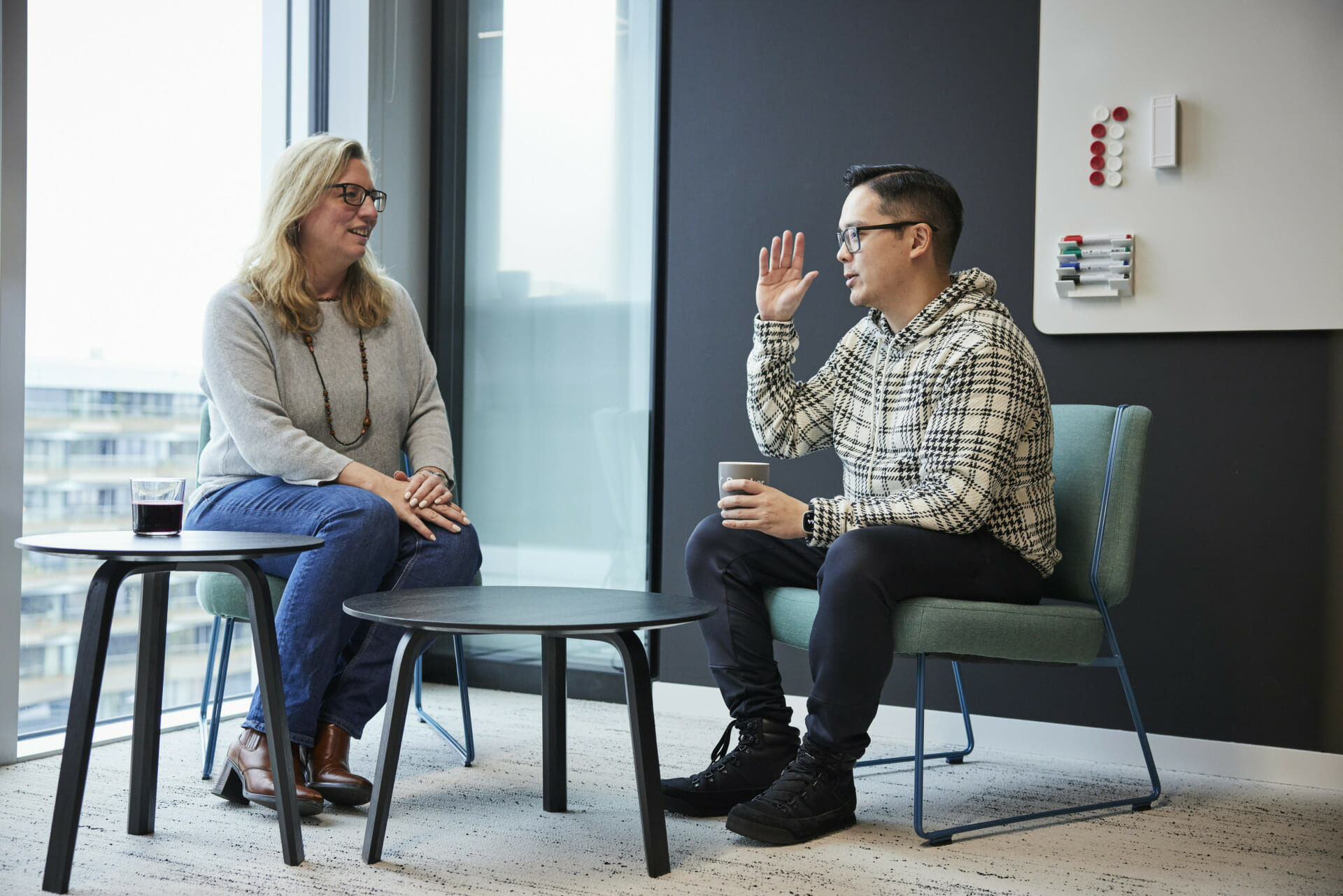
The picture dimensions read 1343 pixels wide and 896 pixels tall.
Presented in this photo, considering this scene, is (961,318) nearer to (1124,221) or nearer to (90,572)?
(1124,221)

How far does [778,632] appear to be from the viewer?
214 cm

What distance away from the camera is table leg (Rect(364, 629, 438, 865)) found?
166 centimetres

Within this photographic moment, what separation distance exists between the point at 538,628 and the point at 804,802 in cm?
66

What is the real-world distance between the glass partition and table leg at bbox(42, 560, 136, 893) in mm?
1641

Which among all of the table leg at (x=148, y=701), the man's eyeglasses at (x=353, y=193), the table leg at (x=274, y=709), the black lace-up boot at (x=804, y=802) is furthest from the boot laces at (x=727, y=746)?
the man's eyeglasses at (x=353, y=193)

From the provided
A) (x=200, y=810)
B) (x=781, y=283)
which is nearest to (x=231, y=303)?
(x=200, y=810)

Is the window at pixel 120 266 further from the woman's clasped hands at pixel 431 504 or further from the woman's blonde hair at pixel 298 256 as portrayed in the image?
the woman's clasped hands at pixel 431 504

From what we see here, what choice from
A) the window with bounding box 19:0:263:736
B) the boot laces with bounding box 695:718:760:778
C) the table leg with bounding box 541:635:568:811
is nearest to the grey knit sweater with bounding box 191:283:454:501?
the window with bounding box 19:0:263:736

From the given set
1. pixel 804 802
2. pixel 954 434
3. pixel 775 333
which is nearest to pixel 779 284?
pixel 775 333

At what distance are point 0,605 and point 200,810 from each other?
680 millimetres

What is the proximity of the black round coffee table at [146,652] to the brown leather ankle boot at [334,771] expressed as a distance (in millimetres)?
187

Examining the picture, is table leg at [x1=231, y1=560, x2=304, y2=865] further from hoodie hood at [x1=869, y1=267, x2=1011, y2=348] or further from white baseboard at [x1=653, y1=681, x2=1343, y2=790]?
white baseboard at [x1=653, y1=681, x2=1343, y2=790]

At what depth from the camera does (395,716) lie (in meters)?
1.66

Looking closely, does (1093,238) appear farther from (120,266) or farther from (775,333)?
(120,266)
